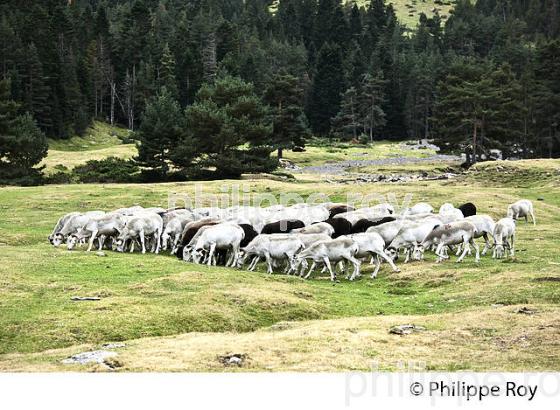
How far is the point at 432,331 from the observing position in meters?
14.5

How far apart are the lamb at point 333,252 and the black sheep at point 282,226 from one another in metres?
4.74

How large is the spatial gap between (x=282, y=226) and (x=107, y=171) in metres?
40.1

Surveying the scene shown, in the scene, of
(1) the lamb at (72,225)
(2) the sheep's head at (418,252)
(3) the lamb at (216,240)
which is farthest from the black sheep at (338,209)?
(1) the lamb at (72,225)

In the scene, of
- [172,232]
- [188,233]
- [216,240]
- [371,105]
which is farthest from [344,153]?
[216,240]

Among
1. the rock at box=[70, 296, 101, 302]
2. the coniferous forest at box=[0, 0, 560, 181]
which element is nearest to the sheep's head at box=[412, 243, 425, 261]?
the rock at box=[70, 296, 101, 302]

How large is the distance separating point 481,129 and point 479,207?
39.9 meters

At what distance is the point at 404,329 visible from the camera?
14.5m

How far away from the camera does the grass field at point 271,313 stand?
12.5 meters

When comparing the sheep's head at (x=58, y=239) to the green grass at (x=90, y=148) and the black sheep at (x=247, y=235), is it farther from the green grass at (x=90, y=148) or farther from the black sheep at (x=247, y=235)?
the green grass at (x=90, y=148)

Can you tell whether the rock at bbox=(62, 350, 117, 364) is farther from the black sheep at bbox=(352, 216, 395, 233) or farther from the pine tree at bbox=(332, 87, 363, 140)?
the pine tree at bbox=(332, 87, 363, 140)

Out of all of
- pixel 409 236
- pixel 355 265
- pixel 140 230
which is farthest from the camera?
pixel 140 230

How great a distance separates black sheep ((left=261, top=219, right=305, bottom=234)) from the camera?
28.2m

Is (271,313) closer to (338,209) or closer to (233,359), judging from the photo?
(233,359)

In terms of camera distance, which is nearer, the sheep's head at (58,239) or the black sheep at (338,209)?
the sheep's head at (58,239)
